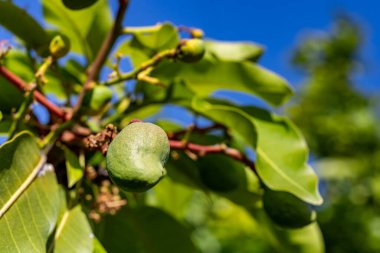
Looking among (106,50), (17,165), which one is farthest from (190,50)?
(17,165)

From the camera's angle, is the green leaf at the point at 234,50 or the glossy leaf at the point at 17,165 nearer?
the glossy leaf at the point at 17,165

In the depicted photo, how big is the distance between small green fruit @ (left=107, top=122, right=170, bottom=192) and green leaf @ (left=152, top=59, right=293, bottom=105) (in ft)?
2.14

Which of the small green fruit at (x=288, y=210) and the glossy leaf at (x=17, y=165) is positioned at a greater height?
the glossy leaf at (x=17, y=165)

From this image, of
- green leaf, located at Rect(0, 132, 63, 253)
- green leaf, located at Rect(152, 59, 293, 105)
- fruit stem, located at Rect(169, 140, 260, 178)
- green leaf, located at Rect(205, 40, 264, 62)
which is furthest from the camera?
green leaf, located at Rect(205, 40, 264, 62)

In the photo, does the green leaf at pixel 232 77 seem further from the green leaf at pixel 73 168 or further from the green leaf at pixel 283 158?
the green leaf at pixel 73 168

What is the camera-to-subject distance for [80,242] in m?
1.07

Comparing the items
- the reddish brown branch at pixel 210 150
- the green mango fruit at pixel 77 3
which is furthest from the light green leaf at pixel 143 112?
the green mango fruit at pixel 77 3

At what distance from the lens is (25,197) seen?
39.6 inches

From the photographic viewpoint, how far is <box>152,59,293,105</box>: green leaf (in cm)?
152

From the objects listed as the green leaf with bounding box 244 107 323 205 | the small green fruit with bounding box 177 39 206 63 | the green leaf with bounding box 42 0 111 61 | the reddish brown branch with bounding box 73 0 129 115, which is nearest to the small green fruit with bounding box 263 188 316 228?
the green leaf with bounding box 244 107 323 205

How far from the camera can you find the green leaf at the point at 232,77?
152 cm

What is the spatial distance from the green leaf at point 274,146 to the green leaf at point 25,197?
0.43 meters

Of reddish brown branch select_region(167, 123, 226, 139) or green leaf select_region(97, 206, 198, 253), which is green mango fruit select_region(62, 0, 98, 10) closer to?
reddish brown branch select_region(167, 123, 226, 139)

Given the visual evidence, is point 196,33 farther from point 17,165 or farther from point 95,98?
point 17,165
